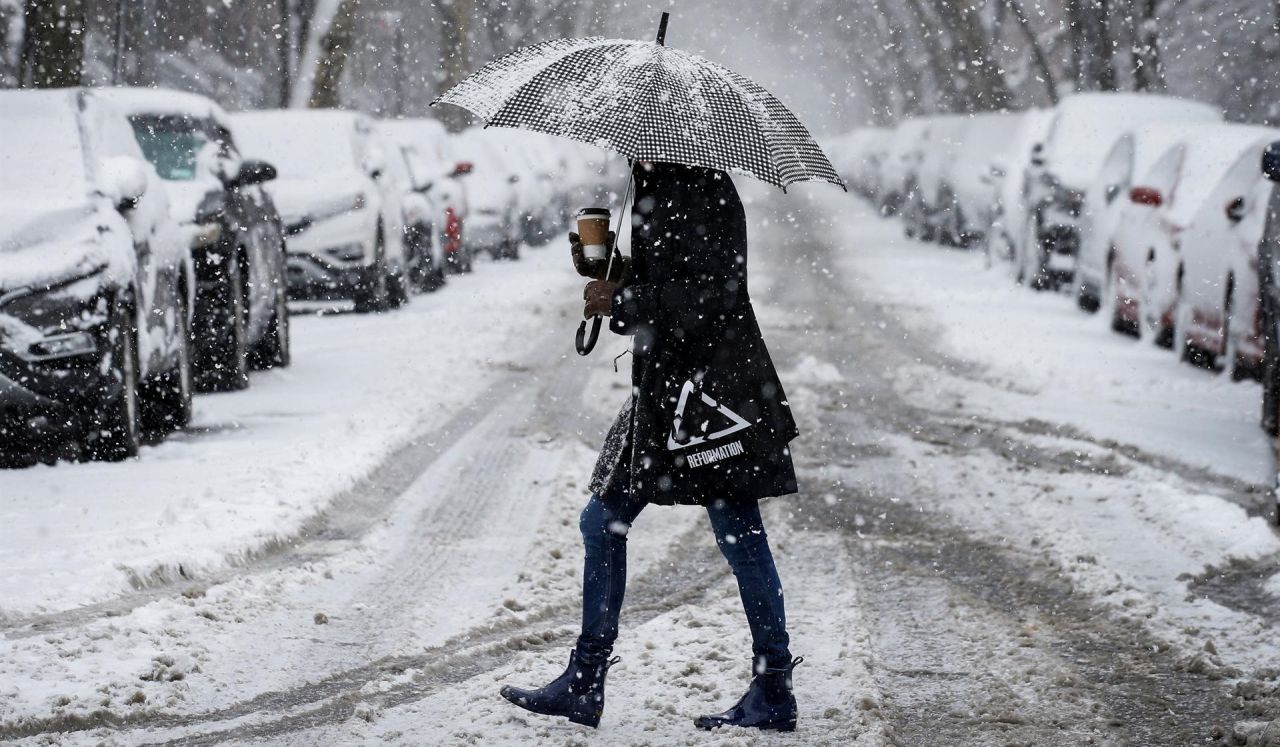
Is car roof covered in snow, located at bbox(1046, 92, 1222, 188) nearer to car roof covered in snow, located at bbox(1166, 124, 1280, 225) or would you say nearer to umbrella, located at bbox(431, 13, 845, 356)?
car roof covered in snow, located at bbox(1166, 124, 1280, 225)

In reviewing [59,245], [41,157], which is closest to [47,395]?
[59,245]

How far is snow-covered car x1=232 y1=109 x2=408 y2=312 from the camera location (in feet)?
48.1

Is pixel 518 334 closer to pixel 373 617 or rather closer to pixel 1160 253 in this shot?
pixel 1160 253

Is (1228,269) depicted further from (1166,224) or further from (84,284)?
(84,284)

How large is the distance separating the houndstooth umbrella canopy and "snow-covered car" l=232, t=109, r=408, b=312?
10.3 meters

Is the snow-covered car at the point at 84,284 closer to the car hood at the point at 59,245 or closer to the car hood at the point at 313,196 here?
the car hood at the point at 59,245

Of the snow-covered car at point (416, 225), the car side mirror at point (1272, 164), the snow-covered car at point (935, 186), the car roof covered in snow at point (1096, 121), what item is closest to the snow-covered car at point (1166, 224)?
the car roof covered in snow at point (1096, 121)

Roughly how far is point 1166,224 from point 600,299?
921 centimetres

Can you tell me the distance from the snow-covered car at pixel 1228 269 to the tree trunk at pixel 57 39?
29.1ft

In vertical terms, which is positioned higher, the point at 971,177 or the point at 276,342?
the point at 971,177

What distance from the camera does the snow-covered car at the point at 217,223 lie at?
1000cm

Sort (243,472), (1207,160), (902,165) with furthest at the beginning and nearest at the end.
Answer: (902,165) → (1207,160) → (243,472)

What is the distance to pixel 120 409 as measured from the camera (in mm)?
7770

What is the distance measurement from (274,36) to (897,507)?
30.5 metres
